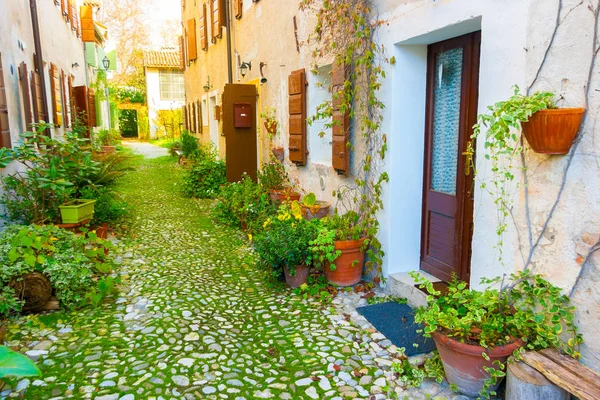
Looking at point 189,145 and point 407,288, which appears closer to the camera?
point 407,288

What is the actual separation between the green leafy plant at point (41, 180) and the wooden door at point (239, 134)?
2.93 m

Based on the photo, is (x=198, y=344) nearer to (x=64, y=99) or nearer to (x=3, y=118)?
(x=3, y=118)

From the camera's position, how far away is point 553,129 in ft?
7.70

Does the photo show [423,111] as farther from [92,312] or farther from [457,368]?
[92,312]

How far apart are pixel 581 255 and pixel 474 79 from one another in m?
1.61

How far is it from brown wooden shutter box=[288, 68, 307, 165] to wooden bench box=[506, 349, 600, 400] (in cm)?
413

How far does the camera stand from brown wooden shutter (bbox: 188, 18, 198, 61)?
46.9 feet

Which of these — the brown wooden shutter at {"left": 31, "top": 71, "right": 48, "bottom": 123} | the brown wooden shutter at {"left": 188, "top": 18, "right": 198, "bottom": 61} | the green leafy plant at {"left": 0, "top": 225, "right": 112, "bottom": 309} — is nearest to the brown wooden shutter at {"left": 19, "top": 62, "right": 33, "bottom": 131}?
the brown wooden shutter at {"left": 31, "top": 71, "right": 48, "bottom": 123}

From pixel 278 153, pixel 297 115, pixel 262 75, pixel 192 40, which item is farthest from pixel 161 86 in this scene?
pixel 297 115

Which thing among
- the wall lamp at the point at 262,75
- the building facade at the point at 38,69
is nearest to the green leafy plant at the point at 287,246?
the building facade at the point at 38,69

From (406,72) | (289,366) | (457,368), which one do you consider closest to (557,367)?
(457,368)

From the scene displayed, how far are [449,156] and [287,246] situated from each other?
1707mm

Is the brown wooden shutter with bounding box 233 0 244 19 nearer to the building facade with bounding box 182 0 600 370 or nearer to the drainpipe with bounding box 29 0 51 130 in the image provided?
the building facade with bounding box 182 0 600 370

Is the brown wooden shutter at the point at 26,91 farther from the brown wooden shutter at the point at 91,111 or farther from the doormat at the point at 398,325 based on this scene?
the doormat at the point at 398,325
